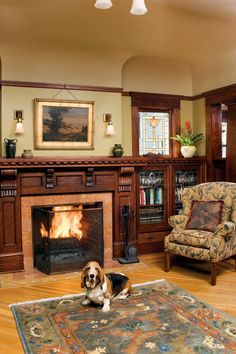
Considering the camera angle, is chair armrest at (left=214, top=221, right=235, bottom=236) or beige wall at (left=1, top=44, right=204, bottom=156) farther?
beige wall at (left=1, top=44, right=204, bottom=156)

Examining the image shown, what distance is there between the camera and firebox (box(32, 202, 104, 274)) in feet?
13.9

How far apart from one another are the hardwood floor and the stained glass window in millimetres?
1712

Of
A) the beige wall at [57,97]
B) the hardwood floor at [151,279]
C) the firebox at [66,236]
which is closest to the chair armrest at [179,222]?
the hardwood floor at [151,279]

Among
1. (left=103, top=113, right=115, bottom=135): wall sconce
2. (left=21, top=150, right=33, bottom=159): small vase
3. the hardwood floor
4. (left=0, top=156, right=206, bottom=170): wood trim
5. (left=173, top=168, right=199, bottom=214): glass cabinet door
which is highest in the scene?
(left=103, top=113, right=115, bottom=135): wall sconce

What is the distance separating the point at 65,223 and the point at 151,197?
140cm

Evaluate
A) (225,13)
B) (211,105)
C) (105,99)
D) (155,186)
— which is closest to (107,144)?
(105,99)

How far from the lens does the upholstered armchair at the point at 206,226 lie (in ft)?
12.5

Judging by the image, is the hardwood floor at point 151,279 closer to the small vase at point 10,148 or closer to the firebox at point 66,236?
the firebox at point 66,236

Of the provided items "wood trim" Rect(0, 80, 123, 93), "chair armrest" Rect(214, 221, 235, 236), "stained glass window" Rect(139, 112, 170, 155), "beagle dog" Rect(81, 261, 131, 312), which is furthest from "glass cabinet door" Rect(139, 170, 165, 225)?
"beagle dog" Rect(81, 261, 131, 312)

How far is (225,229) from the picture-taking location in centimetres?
381

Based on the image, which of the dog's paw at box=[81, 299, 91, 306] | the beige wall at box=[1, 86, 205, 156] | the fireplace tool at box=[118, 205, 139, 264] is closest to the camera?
the dog's paw at box=[81, 299, 91, 306]

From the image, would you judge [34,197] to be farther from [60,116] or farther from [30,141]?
[60,116]

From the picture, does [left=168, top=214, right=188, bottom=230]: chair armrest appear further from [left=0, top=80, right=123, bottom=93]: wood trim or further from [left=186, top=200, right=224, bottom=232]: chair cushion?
[left=0, top=80, right=123, bottom=93]: wood trim

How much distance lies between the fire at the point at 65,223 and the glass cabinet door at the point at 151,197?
101cm
